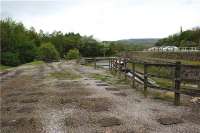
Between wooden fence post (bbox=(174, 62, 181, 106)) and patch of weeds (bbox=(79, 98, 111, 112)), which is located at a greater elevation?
wooden fence post (bbox=(174, 62, 181, 106))

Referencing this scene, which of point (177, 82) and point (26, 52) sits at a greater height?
point (26, 52)

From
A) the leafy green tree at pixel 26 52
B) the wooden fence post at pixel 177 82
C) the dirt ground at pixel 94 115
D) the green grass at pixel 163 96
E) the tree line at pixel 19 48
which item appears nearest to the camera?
the dirt ground at pixel 94 115

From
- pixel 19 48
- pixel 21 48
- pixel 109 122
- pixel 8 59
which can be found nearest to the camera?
pixel 109 122

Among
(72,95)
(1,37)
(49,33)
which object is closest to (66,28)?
(49,33)

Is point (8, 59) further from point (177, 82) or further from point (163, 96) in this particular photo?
point (177, 82)

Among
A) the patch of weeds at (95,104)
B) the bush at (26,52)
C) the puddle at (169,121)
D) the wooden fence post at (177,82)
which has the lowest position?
the puddle at (169,121)

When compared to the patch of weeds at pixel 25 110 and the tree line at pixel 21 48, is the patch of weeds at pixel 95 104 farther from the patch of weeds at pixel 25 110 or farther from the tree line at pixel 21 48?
the tree line at pixel 21 48

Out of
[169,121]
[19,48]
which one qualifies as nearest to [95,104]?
[169,121]

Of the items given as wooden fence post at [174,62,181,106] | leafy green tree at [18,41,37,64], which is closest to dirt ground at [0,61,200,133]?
wooden fence post at [174,62,181,106]

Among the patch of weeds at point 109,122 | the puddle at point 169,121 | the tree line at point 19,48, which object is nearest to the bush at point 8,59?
the tree line at point 19,48

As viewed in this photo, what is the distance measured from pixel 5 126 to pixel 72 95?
2918mm

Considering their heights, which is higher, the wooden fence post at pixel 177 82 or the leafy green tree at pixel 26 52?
the leafy green tree at pixel 26 52

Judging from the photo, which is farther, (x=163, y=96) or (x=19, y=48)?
(x=19, y=48)

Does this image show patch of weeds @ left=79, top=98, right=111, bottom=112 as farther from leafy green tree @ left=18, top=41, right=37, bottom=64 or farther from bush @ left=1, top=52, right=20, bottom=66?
leafy green tree @ left=18, top=41, right=37, bottom=64
